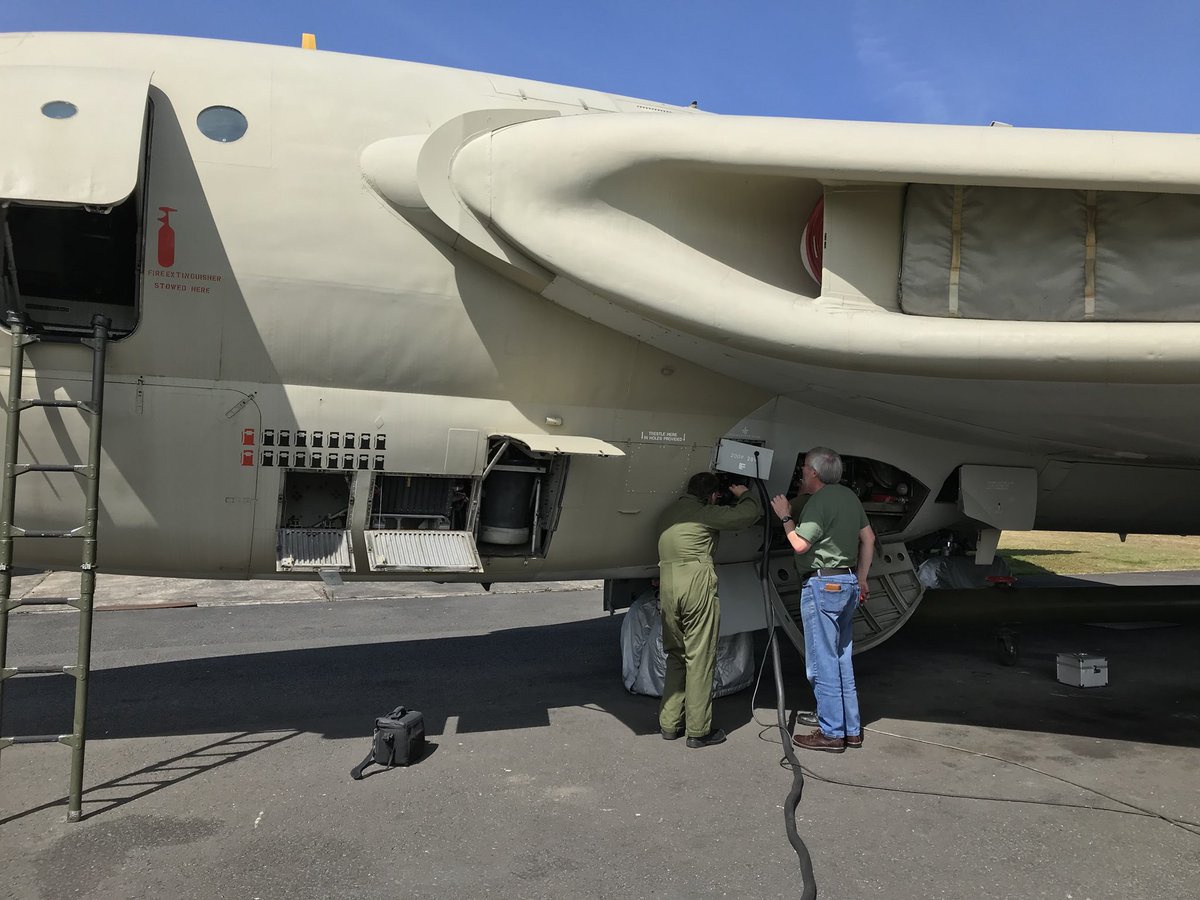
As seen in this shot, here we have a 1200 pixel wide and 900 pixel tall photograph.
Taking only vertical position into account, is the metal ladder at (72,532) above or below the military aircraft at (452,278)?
below

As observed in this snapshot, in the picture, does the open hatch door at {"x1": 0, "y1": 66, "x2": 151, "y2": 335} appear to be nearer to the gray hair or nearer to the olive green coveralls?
the olive green coveralls

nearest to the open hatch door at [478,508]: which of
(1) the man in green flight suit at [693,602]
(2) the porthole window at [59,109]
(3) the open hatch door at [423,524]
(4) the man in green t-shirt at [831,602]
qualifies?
(3) the open hatch door at [423,524]

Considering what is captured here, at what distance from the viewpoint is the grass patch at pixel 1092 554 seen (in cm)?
1670

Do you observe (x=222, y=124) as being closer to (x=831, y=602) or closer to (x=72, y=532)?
(x=72, y=532)

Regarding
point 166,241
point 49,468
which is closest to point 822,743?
point 49,468

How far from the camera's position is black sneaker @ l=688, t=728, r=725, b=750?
539 centimetres

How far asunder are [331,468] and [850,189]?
3.52 metres

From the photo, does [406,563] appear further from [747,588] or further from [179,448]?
[747,588]

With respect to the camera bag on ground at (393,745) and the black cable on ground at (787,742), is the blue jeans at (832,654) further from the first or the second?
the camera bag on ground at (393,745)

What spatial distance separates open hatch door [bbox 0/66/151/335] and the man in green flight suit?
362 centimetres

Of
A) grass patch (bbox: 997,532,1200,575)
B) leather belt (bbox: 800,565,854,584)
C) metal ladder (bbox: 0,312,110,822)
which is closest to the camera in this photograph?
metal ladder (bbox: 0,312,110,822)

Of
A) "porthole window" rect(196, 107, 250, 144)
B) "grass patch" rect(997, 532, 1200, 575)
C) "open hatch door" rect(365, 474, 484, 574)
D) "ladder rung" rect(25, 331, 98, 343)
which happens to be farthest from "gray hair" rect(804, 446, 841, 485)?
"grass patch" rect(997, 532, 1200, 575)

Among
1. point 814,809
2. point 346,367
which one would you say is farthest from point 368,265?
point 814,809

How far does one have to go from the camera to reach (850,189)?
4.96 m
